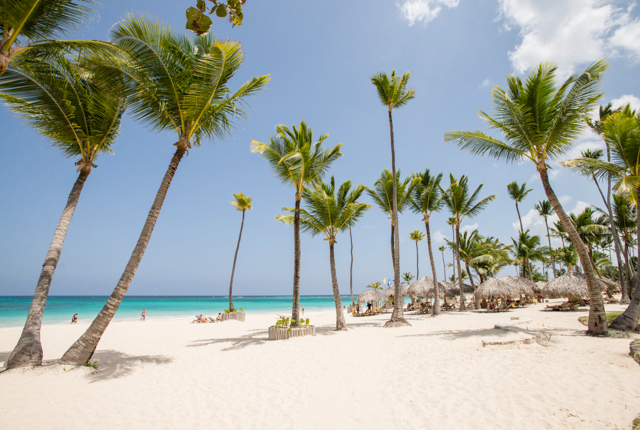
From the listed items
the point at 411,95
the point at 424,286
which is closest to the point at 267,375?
the point at 411,95

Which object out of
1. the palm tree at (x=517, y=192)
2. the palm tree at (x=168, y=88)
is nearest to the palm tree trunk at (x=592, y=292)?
the palm tree at (x=168, y=88)

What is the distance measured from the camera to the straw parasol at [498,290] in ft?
64.1

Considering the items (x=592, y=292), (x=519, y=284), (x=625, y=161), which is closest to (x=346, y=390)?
(x=592, y=292)

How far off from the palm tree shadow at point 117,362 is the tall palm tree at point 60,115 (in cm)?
120

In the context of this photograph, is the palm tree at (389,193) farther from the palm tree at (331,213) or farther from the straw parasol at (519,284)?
the straw parasol at (519,284)

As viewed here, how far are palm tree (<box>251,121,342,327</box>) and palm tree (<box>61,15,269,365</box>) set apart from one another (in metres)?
3.82

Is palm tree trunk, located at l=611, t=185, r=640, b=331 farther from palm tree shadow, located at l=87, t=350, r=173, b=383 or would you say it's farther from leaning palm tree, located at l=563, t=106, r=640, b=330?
palm tree shadow, located at l=87, t=350, r=173, b=383

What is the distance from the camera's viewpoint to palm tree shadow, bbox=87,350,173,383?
5793 mm

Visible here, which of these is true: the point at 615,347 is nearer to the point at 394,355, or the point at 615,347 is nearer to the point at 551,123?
the point at 394,355

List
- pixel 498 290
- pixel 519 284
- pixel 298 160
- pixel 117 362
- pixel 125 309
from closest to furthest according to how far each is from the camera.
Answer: pixel 117 362 → pixel 298 160 → pixel 498 290 → pixel 519 284 → pixel 125 309

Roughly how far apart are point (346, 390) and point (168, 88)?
756 cm

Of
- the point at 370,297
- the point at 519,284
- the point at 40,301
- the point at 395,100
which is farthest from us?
the point at 370,297

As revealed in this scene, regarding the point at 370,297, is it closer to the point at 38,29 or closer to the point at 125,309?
the point at 38,29

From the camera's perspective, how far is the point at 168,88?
6871 millimetres
